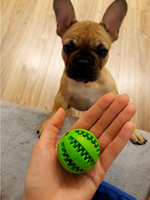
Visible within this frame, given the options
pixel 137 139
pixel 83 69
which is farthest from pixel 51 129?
pixel 137 139

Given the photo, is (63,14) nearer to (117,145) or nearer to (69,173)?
(117,145)

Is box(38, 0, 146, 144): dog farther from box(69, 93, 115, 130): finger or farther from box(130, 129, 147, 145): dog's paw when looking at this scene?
box(69, 93, 115, 130): finger

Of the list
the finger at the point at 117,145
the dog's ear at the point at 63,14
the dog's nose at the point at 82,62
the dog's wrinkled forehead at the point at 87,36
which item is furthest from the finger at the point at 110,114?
the dog's ear at the point at 63,14

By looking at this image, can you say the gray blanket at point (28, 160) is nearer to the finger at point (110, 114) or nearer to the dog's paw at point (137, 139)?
the dog's paw at point (137, 139)

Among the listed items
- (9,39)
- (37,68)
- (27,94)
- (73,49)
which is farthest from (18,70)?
(73,49)

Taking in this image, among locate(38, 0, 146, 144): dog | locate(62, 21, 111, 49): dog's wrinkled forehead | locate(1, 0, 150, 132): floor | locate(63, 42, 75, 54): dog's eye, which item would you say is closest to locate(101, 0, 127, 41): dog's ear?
locate(38, 0, 146, 144): dog

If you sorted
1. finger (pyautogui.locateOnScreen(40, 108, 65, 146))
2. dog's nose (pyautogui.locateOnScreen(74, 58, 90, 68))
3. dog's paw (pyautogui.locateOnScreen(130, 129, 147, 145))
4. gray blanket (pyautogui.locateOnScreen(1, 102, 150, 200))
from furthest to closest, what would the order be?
1. dog's paw (pyautogui.locateOnScreen(130, 129, 147, 145))
2. gray blanket (pyautogui.locateOnScreen(1, 102, 150, 200))
3. dog's nose (pyautogui.locateOnScreen(74, 58, 90, 68))
4. finger (pyautogui.locateOnScreen(40, 108, 65, 146))
